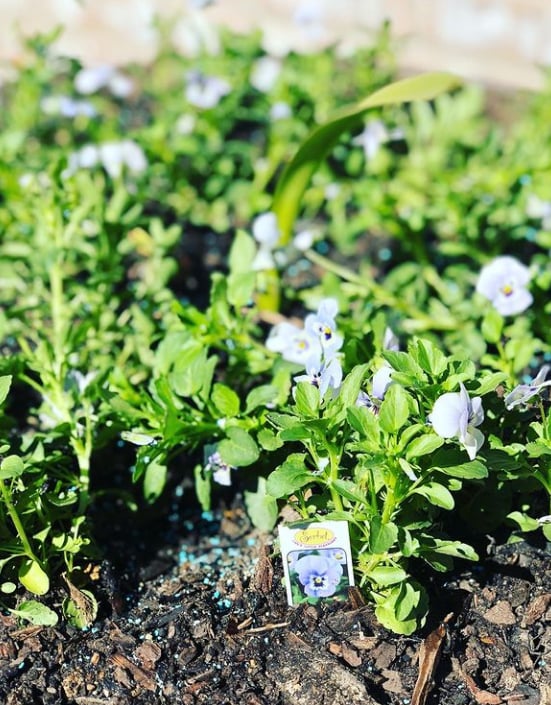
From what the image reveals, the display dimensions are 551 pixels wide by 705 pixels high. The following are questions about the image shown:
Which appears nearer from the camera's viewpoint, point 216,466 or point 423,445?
point 423,445

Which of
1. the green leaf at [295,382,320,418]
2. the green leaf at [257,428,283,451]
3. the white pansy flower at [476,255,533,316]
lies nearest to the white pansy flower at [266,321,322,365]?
the green leaf at [257,428,283,451]

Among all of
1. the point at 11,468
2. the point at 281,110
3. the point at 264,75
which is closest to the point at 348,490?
the point at 11,468

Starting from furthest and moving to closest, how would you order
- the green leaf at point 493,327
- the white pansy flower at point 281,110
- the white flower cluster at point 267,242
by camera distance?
the white pansy flower at point 281,110 < the white flower cluster at point 267,242 < the green leaf at point 493,327

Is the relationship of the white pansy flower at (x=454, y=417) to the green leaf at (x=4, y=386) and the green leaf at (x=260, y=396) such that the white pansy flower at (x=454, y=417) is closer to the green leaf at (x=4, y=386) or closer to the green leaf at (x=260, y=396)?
the green leaf at (x=260, y=396)

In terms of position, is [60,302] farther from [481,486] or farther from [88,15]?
[88,15]

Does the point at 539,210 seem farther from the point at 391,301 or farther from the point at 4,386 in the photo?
the point at 4,386

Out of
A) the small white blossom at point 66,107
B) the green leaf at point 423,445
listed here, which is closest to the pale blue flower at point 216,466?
the green leaf at point 423,445
